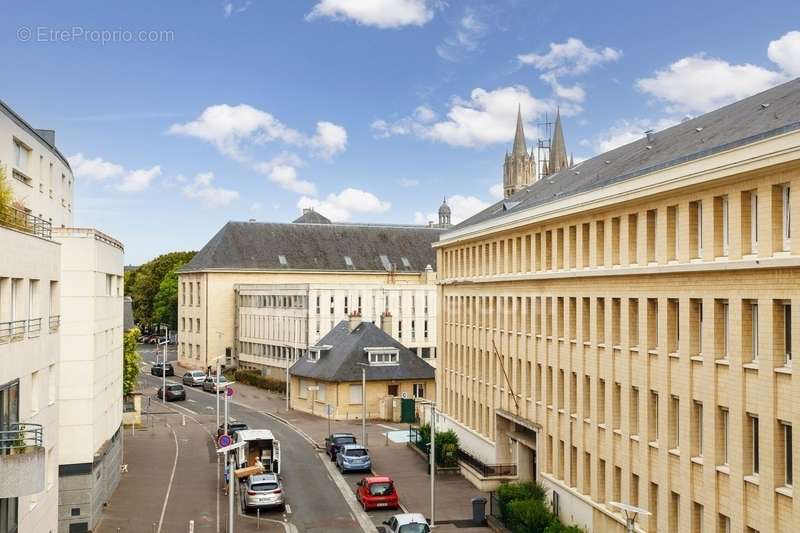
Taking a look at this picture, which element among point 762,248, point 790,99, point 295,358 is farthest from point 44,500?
point 295,358

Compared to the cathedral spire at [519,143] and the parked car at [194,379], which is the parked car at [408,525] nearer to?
the parked car at [194,379]

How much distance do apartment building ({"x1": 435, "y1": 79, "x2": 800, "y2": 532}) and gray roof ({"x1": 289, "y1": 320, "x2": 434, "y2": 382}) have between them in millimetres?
22247

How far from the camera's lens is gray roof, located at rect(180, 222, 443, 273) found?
10219cm

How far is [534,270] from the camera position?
38.7 m

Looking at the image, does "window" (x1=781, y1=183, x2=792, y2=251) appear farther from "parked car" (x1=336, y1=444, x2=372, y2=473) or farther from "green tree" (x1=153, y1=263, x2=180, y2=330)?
"green tree" (x1=153, y1=263, x2=180, y2=330)

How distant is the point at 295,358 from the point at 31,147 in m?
43.4

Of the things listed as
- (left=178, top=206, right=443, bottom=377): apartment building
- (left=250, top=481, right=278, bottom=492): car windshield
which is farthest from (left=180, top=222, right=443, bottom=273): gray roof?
(left=250, top=481, right=278, bottom=492): car windshield

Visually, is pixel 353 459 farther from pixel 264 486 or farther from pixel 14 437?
pixel 14 437

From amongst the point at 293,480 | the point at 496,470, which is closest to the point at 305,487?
the point at 293,480

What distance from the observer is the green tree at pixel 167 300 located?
453 feet

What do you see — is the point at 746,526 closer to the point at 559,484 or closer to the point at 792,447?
the point at 792,447

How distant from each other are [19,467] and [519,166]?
12462 centimetres

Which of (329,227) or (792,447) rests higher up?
(329,227)

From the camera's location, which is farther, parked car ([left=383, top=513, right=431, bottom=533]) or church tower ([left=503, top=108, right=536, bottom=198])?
church tower ([left=503, top=108, right=536, bottom=198])
